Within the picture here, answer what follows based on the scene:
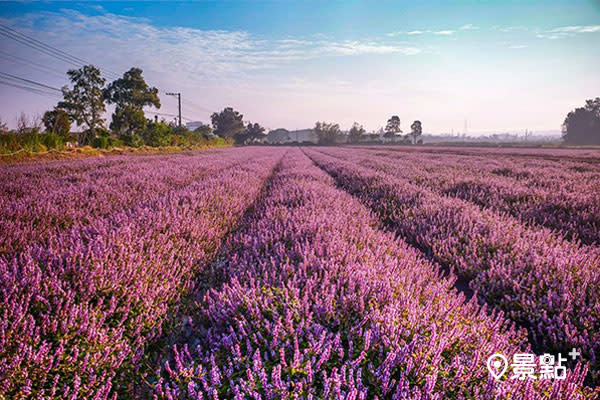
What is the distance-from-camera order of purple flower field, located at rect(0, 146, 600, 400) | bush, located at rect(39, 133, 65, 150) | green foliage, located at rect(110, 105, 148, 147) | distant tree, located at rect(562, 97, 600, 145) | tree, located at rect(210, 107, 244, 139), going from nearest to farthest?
purple flower field, located at rect(0, 146, 600, 400) < bush, located at rect(39, 133, 65, 150) < green foliage, located at rect(110, 105, 148, 147) < distant tree, located at rect(562, 97, 600, 145) < tree, located at rect(210, 107, 244, 139)

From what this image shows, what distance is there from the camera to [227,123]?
106312mm

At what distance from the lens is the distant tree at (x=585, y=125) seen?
79375 millimetres

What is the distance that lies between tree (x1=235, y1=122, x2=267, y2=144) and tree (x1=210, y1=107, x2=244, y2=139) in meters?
2.51

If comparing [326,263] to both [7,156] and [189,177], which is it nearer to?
[189,177]

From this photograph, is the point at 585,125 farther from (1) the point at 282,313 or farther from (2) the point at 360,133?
(1) the point at 282,313

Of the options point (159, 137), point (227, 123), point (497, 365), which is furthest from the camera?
point (227, 123)

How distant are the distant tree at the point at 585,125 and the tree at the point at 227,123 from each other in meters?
104

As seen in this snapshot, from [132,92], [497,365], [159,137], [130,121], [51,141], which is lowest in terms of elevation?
[497,365]

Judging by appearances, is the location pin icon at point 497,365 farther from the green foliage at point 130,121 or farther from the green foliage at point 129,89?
the green foliage at point 129,89

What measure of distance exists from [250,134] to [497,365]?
117m

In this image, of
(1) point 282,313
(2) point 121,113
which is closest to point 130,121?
(2) point 121,113

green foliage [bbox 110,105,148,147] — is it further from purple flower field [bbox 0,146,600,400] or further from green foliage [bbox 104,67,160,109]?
purple flower field [bbox 0,146,600,400]

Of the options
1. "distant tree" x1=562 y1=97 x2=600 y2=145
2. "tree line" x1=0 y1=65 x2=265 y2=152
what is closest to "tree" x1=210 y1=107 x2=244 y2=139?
"tree line" x1=0 y1=65 x2=265 y2=152

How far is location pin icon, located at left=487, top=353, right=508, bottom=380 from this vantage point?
1315 mm
